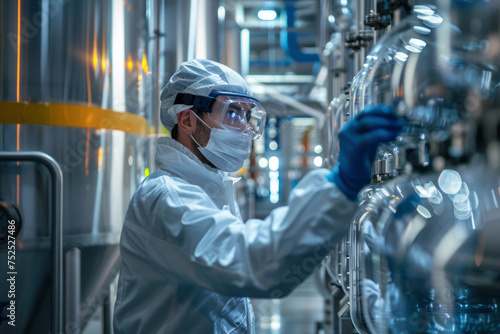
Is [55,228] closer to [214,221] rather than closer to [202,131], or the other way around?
[202,131]

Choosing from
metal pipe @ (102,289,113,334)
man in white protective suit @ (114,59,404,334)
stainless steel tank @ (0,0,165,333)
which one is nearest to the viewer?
man in white protective suit @ (114,59,404,334)

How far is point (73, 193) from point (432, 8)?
1.45 metres

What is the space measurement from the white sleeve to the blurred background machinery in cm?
9

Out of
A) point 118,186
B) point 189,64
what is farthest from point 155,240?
point 118,186

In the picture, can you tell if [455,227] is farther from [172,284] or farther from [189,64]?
[189,64]

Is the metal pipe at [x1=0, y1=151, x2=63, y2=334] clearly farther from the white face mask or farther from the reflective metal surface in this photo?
the reflective metal surface

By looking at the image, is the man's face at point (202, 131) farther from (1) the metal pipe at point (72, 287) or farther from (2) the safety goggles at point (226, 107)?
(1) the metal pipe at point (72, 287)

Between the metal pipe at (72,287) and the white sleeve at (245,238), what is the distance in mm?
914

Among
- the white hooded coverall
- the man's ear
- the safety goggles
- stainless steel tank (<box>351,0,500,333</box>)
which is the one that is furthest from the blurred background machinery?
the man's ear

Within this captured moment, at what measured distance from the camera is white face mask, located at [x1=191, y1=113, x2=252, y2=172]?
3.84ft

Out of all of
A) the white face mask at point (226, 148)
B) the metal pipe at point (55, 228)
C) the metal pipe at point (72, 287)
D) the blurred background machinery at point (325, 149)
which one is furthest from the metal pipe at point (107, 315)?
the white face mask at point (226, 148)

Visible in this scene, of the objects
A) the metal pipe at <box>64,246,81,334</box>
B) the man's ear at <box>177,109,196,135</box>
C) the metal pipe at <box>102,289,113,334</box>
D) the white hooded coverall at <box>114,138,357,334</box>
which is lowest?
the metal pipe at <box>102,289,113,334</box>

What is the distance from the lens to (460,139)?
594 millimetres

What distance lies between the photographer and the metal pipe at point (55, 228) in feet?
5.22
